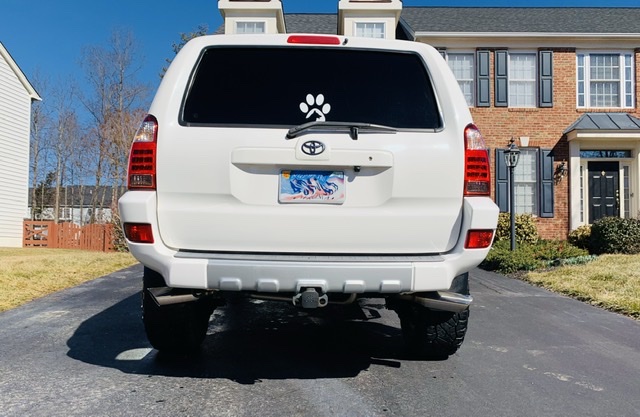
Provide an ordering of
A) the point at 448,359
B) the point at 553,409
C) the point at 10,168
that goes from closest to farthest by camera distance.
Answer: the point at 553,409
the point at 448,359
the point at 10,168

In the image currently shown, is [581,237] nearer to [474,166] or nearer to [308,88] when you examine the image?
[474,166]

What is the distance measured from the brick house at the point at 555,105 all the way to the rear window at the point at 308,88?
1221 centimetres

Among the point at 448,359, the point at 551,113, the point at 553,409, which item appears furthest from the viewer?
the point at 551,113

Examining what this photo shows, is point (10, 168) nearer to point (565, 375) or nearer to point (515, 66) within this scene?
point (515, 66)

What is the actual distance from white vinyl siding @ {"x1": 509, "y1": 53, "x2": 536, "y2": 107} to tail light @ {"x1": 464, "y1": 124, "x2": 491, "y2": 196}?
13.2 meters

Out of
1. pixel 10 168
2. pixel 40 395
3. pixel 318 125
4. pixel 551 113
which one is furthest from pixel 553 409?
pixel 10 168

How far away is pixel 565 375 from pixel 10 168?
21.1 m

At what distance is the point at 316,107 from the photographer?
2.96 m

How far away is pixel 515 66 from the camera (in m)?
15.0

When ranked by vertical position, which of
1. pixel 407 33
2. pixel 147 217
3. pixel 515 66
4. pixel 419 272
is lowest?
pixel 419 272

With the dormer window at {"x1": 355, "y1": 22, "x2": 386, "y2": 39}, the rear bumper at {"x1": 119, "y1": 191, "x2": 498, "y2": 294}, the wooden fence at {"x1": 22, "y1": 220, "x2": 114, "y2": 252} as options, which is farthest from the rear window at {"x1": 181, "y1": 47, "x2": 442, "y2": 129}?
the wooden fence at {"x1": 22, "y1": 220, "x2": 114, "y2": 252}

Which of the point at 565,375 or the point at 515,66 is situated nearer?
the point at 565,375

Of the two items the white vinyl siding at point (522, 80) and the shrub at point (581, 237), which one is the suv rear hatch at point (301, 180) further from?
the white vinyl siding at point (522, 80)

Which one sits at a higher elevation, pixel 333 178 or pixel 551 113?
pixel 551 113
